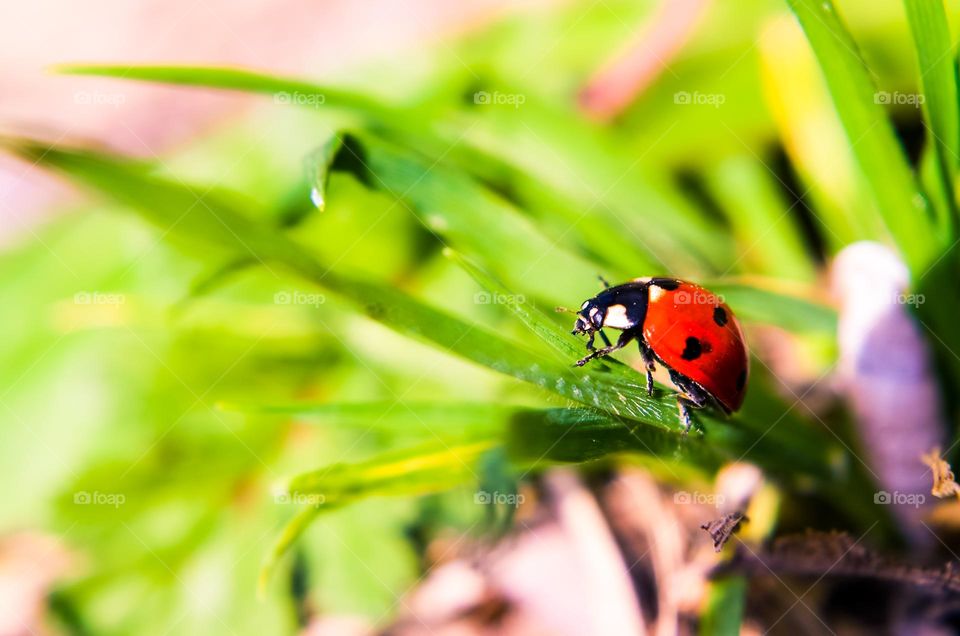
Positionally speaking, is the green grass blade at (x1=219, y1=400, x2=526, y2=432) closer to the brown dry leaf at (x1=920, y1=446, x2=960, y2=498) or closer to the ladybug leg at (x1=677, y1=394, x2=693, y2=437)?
the ladybug leg at (x1=677, y1=394, x2=693, y2=437)

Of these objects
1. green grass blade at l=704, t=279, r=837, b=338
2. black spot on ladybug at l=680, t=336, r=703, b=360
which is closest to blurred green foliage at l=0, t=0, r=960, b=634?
green grass blade at l=704, t=279, r=837, b=338

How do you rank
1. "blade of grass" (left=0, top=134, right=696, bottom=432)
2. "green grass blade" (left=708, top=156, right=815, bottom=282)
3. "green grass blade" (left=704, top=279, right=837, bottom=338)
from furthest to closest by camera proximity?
"green grass blade" (left=708, top=156, right=815, bottom=282) → "green grass blade" (left=704, top=279, right=837, bottom=338) → "blade of grass" (left=0, top=134, right=696, bottom=432)

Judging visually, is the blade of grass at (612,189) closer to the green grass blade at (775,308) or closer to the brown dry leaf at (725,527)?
the green grass blade at (775,308)

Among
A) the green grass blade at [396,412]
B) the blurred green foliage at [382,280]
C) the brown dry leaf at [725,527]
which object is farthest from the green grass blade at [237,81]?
the brown dry leaf at [725,527]

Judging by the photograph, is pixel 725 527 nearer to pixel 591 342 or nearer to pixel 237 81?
pixel 591 342

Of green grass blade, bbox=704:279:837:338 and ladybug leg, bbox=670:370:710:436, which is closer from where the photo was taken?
ladybug leg, bbox=670:370:710:436

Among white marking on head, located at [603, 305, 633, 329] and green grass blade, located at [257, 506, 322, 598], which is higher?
white marking on head, located at [603, 305, 633, 329]

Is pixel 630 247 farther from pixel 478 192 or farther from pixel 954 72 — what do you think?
pixel 954 72
